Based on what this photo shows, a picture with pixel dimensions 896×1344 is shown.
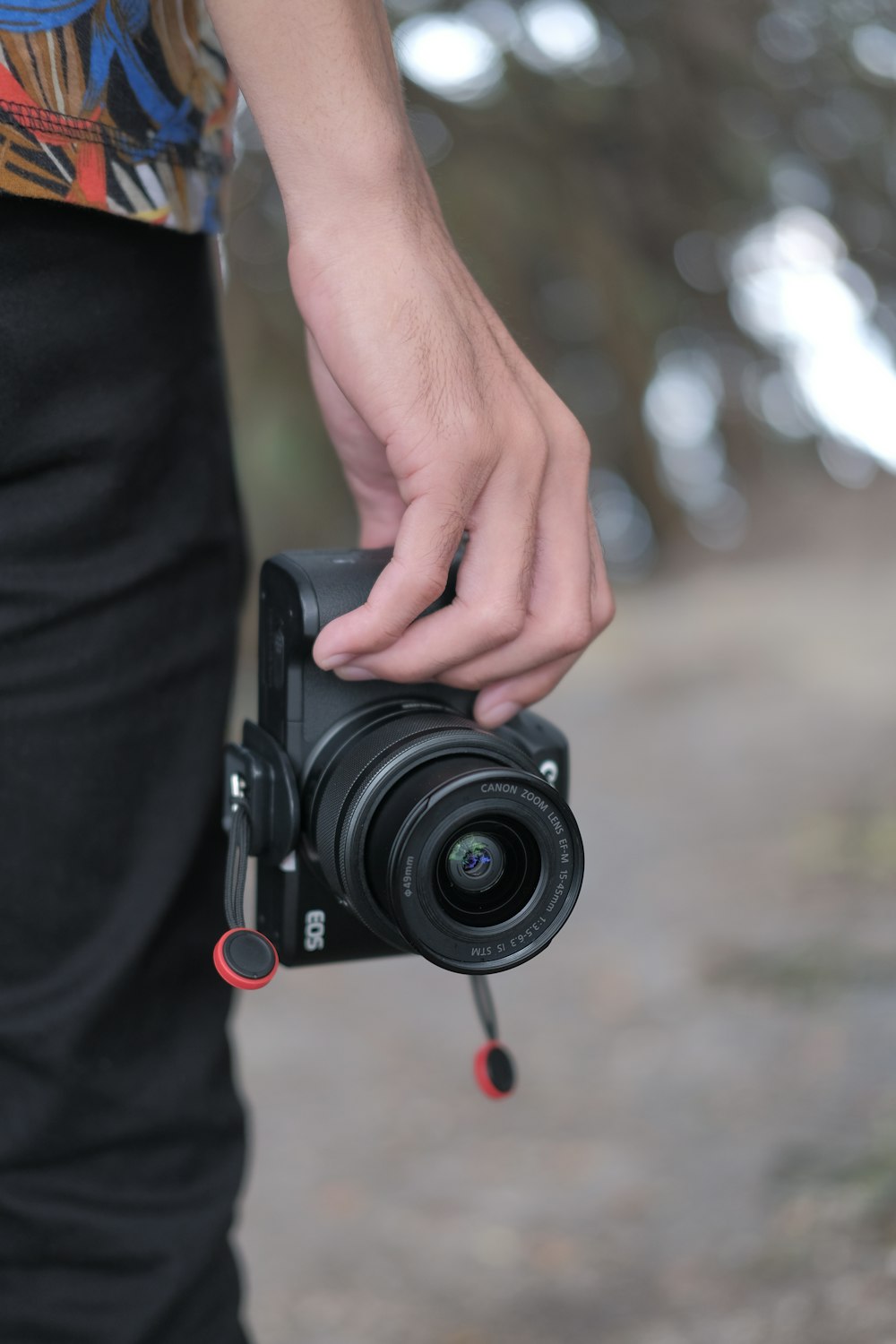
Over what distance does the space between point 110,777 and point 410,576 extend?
290 mm

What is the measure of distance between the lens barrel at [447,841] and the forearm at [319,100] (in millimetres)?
316

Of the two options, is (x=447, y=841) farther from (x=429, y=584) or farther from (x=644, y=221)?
(x=644, y=221)

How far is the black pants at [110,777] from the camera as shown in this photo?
0.83 m

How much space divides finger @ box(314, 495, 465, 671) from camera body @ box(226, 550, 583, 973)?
0.27ft

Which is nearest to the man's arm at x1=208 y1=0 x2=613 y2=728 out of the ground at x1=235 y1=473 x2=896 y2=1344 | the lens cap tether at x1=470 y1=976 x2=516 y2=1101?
the lens cap tether at x1=470 y1=976 x2=516 y2=1101

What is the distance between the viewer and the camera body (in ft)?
2.49

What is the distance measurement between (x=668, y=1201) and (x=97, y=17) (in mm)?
1573

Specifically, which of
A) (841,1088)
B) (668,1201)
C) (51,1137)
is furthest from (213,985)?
(841,1088)

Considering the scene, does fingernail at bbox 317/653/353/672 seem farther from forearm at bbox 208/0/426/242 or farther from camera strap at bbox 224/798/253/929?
forearm at bbox 208/0/426/242

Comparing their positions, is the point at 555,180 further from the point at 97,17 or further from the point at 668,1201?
the point at 97,17

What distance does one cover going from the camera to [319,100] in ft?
2.43

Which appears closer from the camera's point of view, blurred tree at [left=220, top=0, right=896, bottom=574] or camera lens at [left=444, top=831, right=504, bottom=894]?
camera lens at [left=444, top=831, right=504, bottom=894]

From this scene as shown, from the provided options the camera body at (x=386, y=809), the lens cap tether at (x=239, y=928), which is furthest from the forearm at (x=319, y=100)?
the lens cap tether at (x=239, y=928)

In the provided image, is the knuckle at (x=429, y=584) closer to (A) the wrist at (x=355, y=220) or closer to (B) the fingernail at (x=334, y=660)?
(B) the fingernail at (x=334, y=660)
